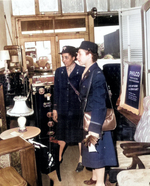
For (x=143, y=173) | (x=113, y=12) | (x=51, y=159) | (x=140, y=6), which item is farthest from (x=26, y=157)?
(x=140, y=6)

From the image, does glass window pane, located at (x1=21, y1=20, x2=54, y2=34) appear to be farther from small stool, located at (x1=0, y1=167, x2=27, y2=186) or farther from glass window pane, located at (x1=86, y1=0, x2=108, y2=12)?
small stool, located at (x1=0, y1=167, x2=27, y2=186)

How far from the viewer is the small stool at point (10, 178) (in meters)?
1.45

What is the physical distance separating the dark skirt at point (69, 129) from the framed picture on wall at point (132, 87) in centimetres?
59

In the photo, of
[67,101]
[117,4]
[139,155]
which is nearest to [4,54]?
[67,101]

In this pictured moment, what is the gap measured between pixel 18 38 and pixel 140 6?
1.34 meters

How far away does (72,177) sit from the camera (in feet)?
7.53

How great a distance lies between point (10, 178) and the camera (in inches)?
60.0

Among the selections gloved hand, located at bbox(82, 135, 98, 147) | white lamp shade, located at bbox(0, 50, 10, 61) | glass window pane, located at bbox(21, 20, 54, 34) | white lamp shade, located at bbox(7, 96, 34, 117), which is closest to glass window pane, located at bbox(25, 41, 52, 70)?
glass window pane, located at bbox(21, 20, 54, 34)

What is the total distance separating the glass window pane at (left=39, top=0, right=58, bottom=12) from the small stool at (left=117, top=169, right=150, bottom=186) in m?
1.64

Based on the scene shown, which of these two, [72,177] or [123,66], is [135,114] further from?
[72,177]

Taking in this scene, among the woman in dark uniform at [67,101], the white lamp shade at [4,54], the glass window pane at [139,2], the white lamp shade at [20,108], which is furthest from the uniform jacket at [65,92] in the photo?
the white lamp shade at [4,54]

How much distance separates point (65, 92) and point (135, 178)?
0.98 metres

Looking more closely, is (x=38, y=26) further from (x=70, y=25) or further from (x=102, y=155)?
(x=102, y=155)

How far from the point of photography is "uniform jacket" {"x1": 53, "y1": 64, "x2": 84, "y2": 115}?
7.00 ft
